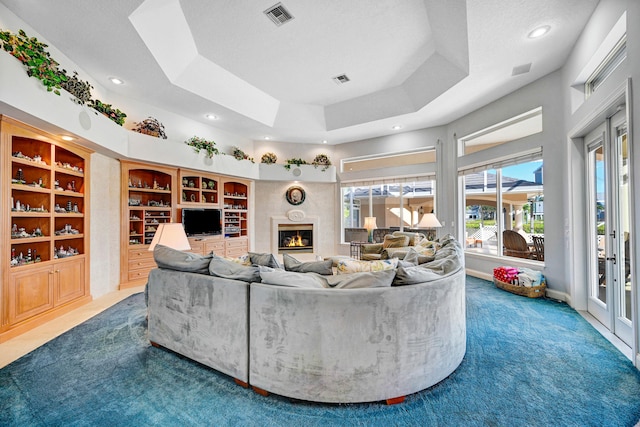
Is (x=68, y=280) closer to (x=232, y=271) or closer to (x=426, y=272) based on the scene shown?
(x=232, y=271)

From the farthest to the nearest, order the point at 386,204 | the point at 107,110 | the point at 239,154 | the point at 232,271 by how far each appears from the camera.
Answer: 1. the point at 386,204
2. the point at 239,154
3. the point at 107,110
4. the point at 232,271

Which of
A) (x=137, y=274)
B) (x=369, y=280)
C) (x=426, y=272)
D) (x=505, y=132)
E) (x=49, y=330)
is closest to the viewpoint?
(x=369, y=280)

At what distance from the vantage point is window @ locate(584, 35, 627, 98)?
269 centimetres

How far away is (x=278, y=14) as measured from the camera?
11.4ft

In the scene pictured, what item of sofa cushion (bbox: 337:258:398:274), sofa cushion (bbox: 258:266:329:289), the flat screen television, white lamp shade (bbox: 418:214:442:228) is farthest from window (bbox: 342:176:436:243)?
sofa cushion (bbox: 258:266:329:289)

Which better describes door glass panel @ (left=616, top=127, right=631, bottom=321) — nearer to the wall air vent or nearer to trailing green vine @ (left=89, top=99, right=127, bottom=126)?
the wall air vent

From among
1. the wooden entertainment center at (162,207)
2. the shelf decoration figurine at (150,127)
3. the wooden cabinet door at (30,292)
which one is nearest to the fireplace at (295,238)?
the wooden entertainment center at (162,207)

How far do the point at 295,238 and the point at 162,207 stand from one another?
3579 mm

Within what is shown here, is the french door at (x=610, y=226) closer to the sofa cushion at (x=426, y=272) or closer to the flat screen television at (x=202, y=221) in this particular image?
the sofa cushion at (x=426, y=272)

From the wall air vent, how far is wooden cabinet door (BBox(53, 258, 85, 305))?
512 cm

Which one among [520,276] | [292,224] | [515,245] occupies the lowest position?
[520,276]

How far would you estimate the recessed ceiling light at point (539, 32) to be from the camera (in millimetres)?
3086

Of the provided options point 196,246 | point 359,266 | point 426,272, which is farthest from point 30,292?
point 426,272

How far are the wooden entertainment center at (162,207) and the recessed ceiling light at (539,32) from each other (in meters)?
6.04
